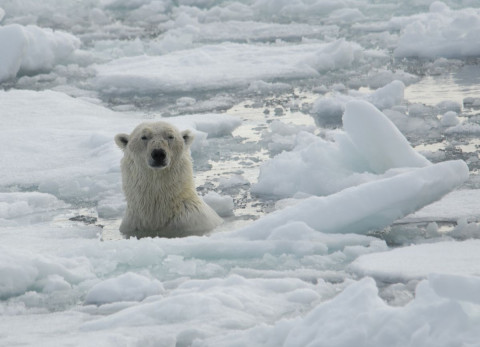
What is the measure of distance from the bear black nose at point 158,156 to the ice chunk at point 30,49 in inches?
266

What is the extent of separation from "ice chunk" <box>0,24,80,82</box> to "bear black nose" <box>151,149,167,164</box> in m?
6.76

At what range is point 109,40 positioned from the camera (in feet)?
52.5

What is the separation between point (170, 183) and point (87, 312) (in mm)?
2056

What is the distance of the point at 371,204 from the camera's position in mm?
5289

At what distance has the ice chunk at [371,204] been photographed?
5301 millimetres

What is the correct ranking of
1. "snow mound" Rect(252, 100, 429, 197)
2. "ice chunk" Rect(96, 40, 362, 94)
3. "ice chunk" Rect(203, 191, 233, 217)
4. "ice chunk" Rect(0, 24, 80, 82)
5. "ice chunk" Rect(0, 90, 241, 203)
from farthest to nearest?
1. "ice chunk" Rect(0, 24, 80, 82)
2. "ice chunk" Rect(96, 40, 362, 94)
3. "ice chunk" Rect(0, 90, 241, 203)
4. "ice chunk" Rect(203, 191, 233, 217)
5. "snow mound" Rect(252, 100, 429, 197)

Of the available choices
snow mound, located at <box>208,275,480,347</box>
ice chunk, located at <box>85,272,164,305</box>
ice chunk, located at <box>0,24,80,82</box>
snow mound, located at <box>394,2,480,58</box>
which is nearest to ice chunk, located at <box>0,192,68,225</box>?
ice chunk, located at <box>85,272,164,305</box>

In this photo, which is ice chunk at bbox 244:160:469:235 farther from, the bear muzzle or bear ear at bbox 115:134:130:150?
bear ear at bbox 115:134:130:150

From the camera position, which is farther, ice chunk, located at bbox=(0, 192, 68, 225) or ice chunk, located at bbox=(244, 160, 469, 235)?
ice chunk, located at bbox=(0, 192, 68, 225)

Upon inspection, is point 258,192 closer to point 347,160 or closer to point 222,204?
point 222,204

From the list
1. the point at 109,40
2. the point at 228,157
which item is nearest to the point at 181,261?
the point at 228,157

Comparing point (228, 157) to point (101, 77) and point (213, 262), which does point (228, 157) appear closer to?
point (213, 262)

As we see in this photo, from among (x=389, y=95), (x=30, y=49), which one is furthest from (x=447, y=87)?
(x=30, y=49)

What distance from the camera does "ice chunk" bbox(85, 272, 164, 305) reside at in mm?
4480
